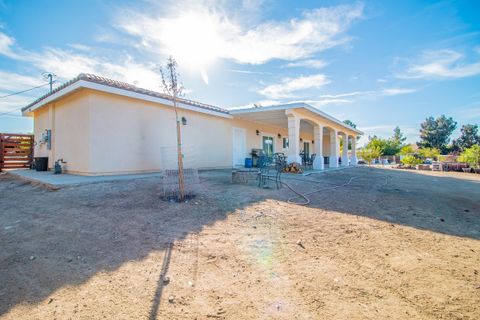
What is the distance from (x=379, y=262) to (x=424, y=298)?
679mm

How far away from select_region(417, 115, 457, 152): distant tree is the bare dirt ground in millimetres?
50378

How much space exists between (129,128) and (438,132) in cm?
5506

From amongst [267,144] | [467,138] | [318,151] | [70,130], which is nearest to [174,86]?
[70,130]

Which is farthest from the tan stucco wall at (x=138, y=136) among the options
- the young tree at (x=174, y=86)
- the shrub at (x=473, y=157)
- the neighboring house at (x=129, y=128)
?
the shrub at (x=473, y=157)

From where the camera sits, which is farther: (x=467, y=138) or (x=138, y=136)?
(x=467, y=138)

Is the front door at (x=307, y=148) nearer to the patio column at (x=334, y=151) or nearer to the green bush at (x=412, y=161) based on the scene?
the patio column at (x=334, y=151)

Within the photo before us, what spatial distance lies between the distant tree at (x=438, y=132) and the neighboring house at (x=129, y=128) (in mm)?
44833

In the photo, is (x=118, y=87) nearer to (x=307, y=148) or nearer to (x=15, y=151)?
(x=15, y=151)

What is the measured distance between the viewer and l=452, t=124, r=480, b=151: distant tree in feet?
135

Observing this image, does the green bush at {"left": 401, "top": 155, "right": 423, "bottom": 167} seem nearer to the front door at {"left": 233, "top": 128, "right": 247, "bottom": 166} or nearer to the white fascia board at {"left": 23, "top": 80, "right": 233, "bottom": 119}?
the front door at {"left": 233, "top": 128, "right": 247, "bottom": 166}

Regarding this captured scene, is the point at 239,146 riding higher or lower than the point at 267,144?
lower

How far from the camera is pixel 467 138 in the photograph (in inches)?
1636

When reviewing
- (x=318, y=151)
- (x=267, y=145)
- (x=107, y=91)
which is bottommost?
(x=318, y=151)

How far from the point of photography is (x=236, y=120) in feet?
42.5
